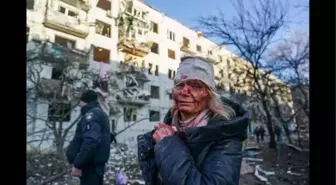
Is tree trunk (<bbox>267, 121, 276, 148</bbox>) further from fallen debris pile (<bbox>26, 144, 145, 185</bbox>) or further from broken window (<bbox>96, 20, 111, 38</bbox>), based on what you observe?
broken window (<bbox>96, 20, 111, 38</bbox>)

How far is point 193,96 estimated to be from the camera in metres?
1.05

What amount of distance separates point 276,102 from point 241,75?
6.9 inches

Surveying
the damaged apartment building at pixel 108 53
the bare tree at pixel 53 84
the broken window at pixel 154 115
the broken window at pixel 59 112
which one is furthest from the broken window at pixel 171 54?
the broken window at pixel 59 112

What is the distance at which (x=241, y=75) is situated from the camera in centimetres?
135

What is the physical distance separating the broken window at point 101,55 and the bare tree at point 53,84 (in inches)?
1.4

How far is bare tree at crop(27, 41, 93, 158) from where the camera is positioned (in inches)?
52.8

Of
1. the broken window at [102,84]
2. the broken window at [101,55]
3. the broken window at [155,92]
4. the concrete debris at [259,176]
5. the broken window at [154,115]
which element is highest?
the broken window at [101,55]

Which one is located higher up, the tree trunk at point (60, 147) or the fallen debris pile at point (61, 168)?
the tree trunk at point (60, 147)

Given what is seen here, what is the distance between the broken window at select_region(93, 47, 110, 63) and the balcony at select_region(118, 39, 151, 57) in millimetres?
60

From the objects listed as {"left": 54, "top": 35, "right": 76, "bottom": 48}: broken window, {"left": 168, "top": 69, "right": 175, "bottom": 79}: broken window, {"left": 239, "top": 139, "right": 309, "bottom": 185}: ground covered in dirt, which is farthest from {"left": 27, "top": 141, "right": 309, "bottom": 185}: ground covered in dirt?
{"left": 54, "top": 35, "right": 76, "bottom": 48}: broken window

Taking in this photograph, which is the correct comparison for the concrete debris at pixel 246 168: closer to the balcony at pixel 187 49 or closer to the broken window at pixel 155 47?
the balcony at pixel 187 49

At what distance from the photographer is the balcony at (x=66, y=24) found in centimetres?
136
